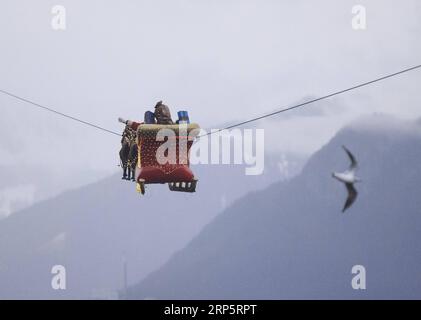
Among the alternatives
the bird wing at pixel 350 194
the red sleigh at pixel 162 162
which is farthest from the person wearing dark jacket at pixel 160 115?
the bird wing at pixel 350 194

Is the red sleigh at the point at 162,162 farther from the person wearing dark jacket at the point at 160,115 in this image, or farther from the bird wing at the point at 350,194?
the bird wing at the point at 350,194

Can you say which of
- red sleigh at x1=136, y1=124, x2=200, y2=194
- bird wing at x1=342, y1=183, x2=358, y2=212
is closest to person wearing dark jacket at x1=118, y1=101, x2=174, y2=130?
red sleigh at x1=136, y1=124, x2=200, y2=194

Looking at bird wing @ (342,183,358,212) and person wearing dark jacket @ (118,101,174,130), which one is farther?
person wearing dark jacket @ (118,101,174,130)

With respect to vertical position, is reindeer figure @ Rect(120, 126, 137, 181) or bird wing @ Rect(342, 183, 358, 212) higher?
reindeer figure @ Rect(120, 126, 137, 181)

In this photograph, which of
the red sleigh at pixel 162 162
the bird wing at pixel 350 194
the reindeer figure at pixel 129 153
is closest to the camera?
the bird wing at pixel 350 194

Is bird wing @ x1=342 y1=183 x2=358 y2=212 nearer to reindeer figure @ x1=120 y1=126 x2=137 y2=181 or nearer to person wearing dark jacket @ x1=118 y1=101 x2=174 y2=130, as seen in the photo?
person wearing dark jacket @ x1=118 y1=101 x2=174 y2=130

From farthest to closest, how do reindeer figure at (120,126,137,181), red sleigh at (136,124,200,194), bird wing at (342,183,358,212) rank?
reindeer figure at (120,126,137,181)
red sleigh at (136,124,200,194)
bird wing at (342,183,358,212)

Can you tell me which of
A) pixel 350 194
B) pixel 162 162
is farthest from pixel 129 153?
pixel 350 194

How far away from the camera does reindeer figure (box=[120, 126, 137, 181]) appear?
108ft

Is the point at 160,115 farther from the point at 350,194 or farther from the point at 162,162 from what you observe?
the point at 350,194

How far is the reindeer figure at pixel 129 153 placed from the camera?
1293 inches
